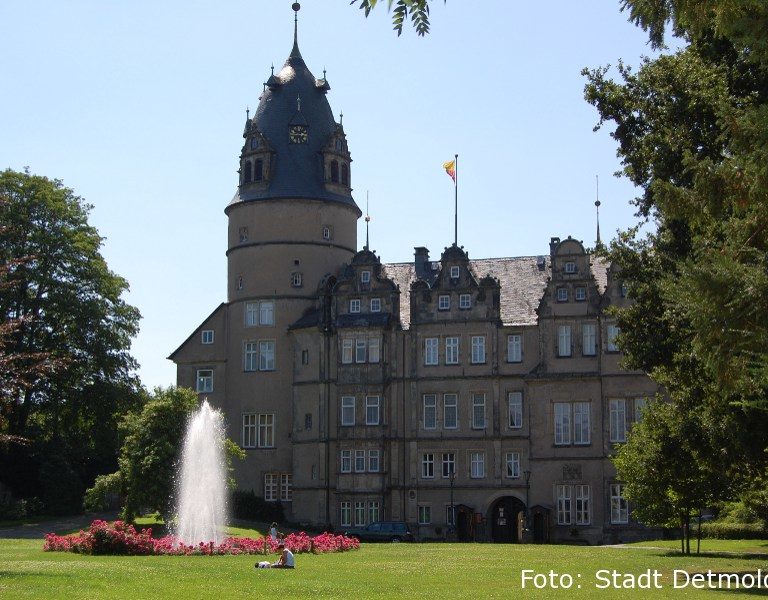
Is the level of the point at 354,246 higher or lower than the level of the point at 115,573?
higher

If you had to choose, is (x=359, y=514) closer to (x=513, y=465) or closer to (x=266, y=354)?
(x=513, y=465)

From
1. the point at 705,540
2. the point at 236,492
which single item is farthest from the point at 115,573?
the point at 236,492

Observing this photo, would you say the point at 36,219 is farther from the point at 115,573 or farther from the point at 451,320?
the point at 115,573

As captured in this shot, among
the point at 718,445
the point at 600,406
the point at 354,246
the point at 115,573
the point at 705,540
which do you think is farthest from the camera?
the point at 354,246

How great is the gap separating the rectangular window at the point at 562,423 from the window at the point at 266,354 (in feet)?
49.3

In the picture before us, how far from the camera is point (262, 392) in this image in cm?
6538

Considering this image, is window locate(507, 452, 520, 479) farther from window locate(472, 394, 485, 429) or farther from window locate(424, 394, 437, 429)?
window locate(424, 394, 437, 429)

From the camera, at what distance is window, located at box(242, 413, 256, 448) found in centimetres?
6538

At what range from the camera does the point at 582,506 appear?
5994 centimetres

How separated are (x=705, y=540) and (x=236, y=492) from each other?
77.7 feet

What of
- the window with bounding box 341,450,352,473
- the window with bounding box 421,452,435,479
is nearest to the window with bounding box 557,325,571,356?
the window with bounding box 421,452,435,479

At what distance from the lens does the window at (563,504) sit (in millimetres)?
59812

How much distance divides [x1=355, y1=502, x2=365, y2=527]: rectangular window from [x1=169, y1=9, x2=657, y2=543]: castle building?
3.8 inches

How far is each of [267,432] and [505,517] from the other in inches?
511
